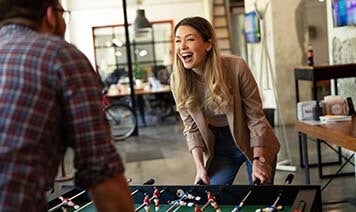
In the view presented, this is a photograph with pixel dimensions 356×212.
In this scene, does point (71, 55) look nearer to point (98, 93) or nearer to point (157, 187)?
point (98, 93)

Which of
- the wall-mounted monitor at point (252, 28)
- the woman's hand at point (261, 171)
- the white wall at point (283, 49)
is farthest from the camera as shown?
the wall-mounted monitor at point (252, 28)

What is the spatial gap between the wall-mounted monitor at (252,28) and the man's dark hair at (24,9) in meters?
7.36

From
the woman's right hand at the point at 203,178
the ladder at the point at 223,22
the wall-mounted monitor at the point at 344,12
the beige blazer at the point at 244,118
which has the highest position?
the ladder at the point at 223,22

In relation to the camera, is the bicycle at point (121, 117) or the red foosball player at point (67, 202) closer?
the red foosball player at point (67, 202)

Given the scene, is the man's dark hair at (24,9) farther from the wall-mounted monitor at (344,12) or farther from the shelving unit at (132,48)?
the shelving unit at (132,48)

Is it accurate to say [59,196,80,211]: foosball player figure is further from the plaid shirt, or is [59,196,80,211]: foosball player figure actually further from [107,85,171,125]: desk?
[107,85,171,125]: desk

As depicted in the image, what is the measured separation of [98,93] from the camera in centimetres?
111

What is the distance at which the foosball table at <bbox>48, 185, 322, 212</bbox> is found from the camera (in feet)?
6.33

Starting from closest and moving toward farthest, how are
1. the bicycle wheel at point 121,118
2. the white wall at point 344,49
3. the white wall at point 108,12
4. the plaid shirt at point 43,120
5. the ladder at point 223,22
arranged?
the plaid shirt at point 43,120
the white wall at point 344,49
the bicycle wheel at point 121,118
the ladder at point 223,22
the white wall at point 108,12

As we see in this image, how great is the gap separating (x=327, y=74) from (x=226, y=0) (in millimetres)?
7115

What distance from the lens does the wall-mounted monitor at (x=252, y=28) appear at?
27.4 ft

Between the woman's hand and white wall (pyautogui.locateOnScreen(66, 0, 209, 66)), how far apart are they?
9.77 meters

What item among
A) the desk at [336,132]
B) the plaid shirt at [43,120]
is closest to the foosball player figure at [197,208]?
the plaid shirt at [43,120]

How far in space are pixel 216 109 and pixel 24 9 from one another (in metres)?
1.53
